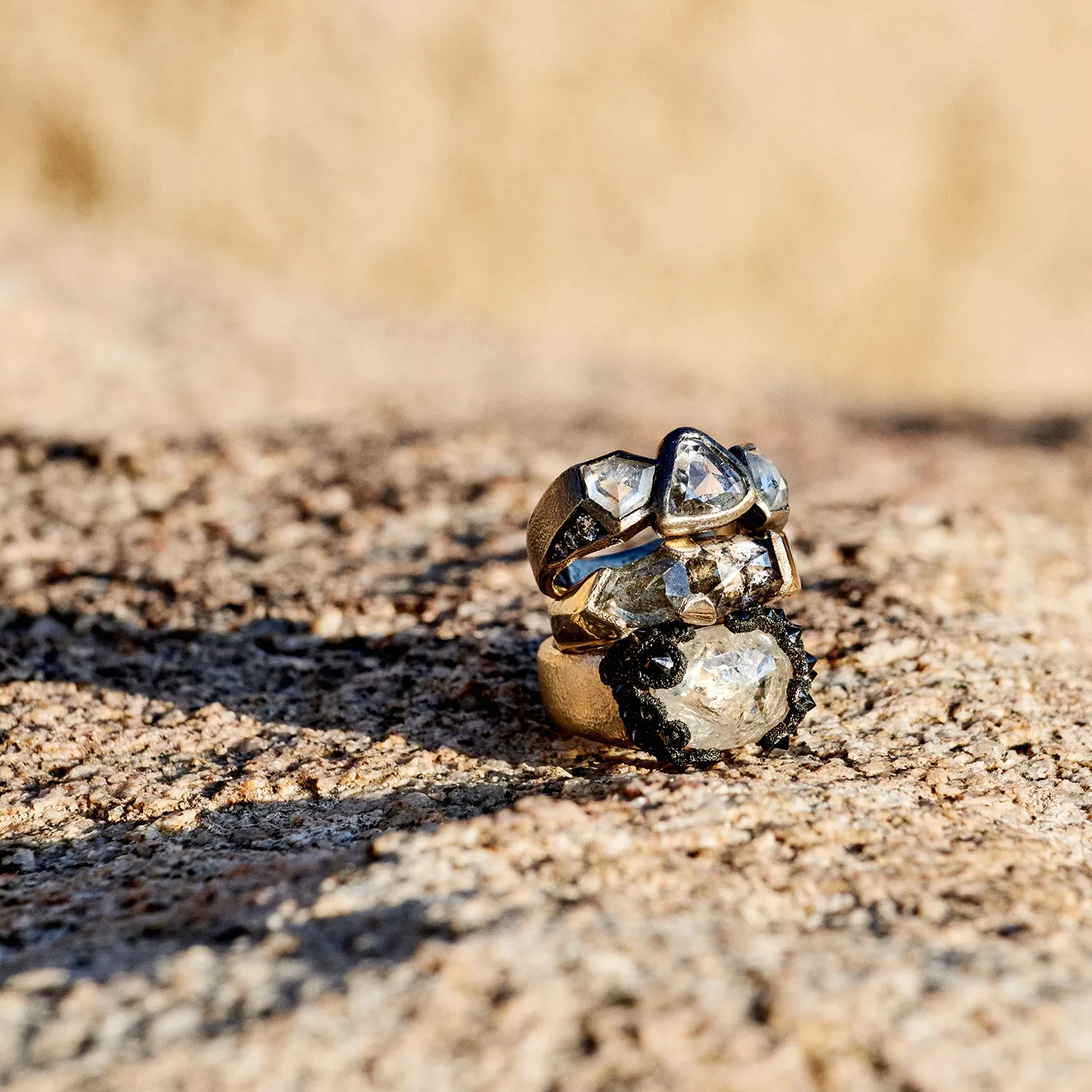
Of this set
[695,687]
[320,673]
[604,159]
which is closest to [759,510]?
[695,687]

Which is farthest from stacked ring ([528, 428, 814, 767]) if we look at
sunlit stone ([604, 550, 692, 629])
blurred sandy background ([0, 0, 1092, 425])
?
blurred sandy background ([0, 0, 1092, 425])

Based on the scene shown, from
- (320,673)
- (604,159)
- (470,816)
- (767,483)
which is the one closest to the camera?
(470,816)

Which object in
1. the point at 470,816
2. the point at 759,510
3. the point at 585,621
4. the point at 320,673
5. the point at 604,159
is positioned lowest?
the point at 470,816

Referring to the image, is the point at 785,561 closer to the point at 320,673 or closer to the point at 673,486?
the point at 673,486

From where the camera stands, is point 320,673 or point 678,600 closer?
point 678,600

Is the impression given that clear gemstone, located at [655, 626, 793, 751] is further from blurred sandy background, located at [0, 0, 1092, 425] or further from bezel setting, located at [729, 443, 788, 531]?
blurred sandy background, located at [0, 0, 1092, 425]

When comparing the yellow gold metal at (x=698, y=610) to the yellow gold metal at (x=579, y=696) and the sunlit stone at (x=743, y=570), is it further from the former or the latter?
the yellow gold metal at (x=579, y=696)

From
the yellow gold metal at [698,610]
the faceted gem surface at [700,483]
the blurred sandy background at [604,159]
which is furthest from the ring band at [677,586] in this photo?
the blurred sandy background at [604,159]
